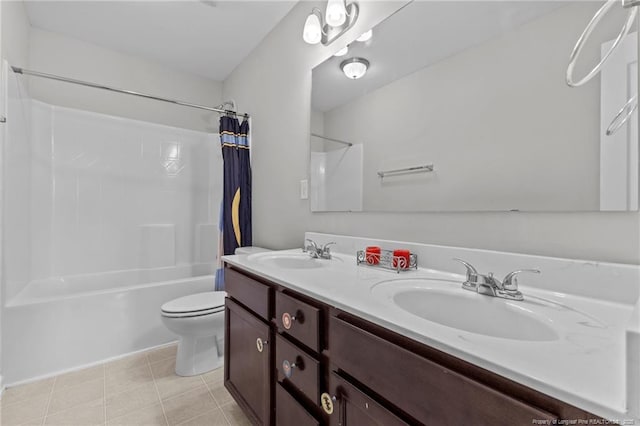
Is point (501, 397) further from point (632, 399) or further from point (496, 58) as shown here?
point (496, 58)

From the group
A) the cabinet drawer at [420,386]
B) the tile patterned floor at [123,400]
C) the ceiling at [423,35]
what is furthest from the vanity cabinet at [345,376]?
the ceiling at [423,35]

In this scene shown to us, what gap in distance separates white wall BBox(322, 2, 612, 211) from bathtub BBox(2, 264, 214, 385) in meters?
1.78

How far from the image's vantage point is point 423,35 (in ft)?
3.80

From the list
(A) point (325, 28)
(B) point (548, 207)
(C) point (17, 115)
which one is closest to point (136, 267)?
(C) point (17, 115)

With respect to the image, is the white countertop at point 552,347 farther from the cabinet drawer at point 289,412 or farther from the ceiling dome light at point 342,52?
the ceiling dome light at point 342,52

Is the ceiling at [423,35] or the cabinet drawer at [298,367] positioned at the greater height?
the ceiling at [423,35]

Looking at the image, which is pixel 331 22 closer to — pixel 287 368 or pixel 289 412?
pixel 287 368

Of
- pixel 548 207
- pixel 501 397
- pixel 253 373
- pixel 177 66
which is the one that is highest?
pixel 177 66

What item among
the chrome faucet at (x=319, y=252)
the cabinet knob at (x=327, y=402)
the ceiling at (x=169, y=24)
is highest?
the ceiling at (x=169, y=24)

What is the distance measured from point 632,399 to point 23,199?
2850 mm

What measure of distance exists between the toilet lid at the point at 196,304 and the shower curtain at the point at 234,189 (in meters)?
0.23

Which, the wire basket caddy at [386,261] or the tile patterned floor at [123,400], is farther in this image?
the tile patterned floor at [123,400]

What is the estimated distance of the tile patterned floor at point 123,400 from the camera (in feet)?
4.38

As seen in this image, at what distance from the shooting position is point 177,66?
2658mm
